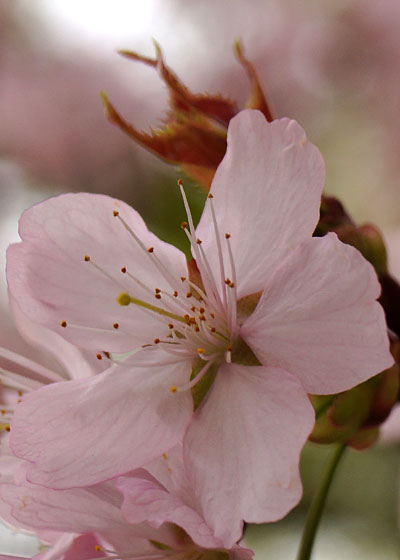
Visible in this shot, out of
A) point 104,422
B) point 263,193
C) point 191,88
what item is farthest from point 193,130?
point 191,88

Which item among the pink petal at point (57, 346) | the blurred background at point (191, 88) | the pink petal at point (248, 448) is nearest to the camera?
the pink petal at point (248, 448)

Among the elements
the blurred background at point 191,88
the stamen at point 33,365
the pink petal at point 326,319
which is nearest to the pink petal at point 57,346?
the stamen at point 33,365

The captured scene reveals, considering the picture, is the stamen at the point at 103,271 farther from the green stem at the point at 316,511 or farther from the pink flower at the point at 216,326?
the green stem at the point at 316,511

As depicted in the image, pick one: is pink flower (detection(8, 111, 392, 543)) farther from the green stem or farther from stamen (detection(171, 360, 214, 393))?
the green stem

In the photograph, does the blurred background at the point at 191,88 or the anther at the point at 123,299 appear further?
the blurred background at the point at 191,88

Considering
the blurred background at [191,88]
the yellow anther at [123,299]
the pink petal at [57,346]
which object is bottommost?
the blurred background at [191,88]

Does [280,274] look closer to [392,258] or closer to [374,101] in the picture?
[392,258]

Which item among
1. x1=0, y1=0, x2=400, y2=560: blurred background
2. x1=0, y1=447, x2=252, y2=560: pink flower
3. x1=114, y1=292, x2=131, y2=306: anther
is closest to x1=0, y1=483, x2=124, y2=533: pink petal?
x1=0, y1=447, x2=252, y2=560: pink flower
